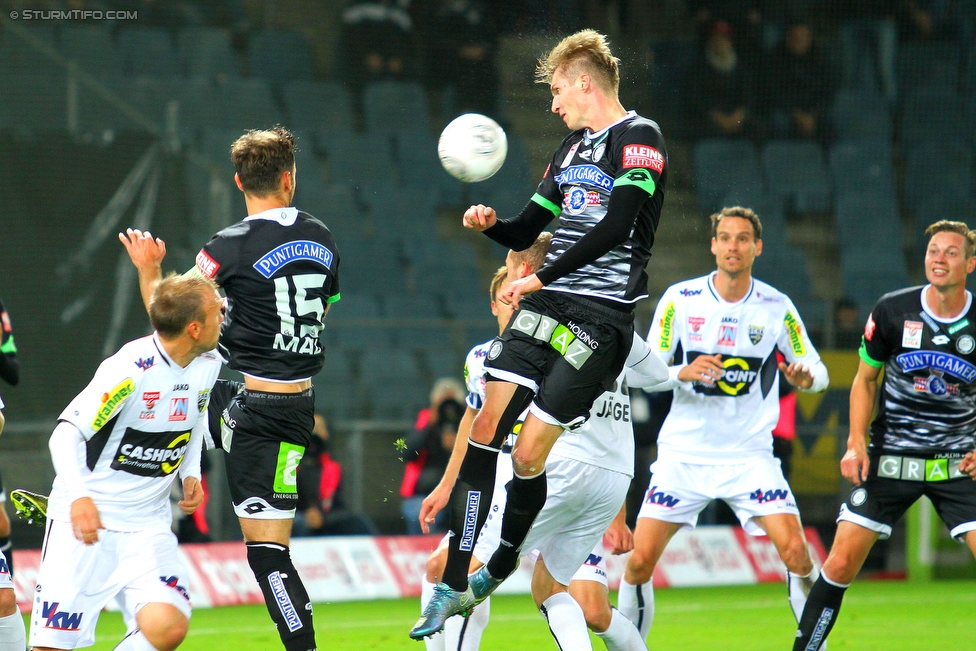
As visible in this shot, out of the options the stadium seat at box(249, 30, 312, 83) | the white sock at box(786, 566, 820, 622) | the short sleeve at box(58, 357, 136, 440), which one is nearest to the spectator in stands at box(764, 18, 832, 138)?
the stadium seat at box(249, 30, 312, 83)

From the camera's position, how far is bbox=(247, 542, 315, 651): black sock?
4.90m

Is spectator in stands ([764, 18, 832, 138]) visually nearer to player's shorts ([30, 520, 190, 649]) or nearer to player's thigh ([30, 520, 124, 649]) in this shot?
player's shorts ([30, 520, 190, 649])

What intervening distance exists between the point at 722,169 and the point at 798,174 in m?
1.22

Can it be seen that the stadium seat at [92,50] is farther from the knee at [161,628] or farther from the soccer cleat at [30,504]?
the knee at [161,628]

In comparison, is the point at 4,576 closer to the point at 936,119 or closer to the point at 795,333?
the point at 795,333

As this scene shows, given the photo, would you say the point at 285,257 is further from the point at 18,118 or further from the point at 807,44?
the point at 807,44

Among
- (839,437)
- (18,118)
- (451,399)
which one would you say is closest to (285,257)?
(451,399)

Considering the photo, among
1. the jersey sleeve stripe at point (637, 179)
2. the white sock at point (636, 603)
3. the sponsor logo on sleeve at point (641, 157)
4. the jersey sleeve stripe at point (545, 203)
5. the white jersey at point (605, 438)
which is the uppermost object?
the sponsor logo on sleeve at point (641, 157)

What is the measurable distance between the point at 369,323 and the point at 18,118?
3.68m

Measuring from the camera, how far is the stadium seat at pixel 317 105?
40.8 feet

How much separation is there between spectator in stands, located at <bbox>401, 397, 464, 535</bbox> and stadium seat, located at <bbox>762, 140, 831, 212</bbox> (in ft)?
16.7

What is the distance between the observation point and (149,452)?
473 cm

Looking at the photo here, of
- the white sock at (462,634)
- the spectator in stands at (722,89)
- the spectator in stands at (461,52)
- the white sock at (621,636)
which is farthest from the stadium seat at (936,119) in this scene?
the white sock at (462,634)

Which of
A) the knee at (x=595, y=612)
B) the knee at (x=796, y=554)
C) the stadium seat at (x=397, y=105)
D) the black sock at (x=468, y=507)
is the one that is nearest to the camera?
the black sock at (x=468, y=507)
